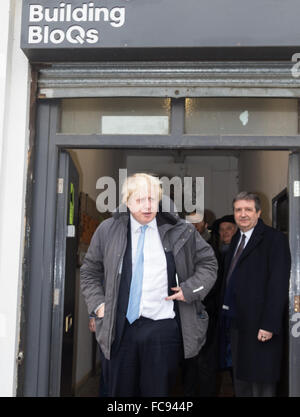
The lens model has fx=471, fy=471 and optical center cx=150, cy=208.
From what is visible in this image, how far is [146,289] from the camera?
283cm

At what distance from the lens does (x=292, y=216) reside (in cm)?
329

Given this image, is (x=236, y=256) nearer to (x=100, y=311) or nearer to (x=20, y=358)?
(x=100, y=311)

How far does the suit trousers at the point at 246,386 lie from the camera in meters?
3.39

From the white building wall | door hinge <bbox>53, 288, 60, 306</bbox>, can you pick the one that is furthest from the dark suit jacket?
the white building wall

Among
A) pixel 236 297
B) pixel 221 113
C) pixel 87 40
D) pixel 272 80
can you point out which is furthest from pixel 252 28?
pixel 236 297

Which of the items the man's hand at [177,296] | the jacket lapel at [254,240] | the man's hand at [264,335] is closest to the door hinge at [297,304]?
the man's hand at [264,335]

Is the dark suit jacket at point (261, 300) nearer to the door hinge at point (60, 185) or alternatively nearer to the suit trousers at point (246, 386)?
the suit trousers at point (246, 386)

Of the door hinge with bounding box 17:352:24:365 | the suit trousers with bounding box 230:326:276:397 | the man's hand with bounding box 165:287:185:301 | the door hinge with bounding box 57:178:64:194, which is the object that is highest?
the door hinge with bounding box 57:178:64:194

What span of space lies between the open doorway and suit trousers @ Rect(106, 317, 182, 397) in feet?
→ 4.50

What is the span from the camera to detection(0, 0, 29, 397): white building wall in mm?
3146

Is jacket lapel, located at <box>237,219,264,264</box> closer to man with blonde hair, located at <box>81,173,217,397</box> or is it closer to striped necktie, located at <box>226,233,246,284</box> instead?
striped necktie, located at <box>226,233,246,284</box>
